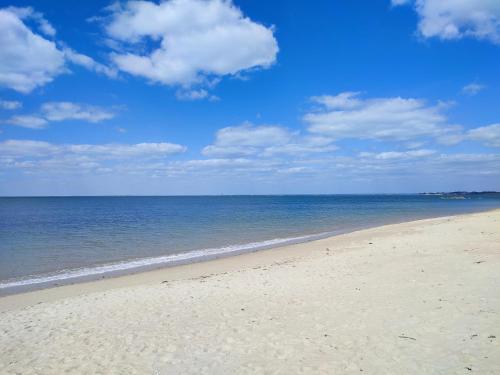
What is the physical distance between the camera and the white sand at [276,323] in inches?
240

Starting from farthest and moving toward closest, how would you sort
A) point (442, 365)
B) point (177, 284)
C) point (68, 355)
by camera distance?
point (177, 284) < point (68, 355) < point (442, 365)

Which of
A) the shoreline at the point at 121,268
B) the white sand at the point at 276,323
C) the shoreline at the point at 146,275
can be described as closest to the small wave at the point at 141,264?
the shoreline at the point at 121,268

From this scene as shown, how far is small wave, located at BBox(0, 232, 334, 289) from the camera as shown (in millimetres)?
15141

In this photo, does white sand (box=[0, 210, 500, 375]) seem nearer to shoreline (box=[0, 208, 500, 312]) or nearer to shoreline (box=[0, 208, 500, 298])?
shoreline (box=[0, 208, 500, 312])

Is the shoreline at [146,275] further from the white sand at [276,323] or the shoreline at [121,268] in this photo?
the white sand at [276,323]

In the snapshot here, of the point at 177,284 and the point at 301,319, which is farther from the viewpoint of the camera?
the point at 177,284

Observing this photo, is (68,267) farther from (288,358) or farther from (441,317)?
(441,317)

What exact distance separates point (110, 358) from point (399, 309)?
638 cm

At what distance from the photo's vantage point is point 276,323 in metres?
7.91

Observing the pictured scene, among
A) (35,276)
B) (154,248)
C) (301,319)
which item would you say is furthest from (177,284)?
(154,248)

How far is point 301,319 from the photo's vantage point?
26.5 ft

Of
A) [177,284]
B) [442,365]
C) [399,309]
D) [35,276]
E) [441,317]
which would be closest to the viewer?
[442,365]

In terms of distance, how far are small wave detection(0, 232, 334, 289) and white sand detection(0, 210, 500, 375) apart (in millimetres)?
2372

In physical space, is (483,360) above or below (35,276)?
above
